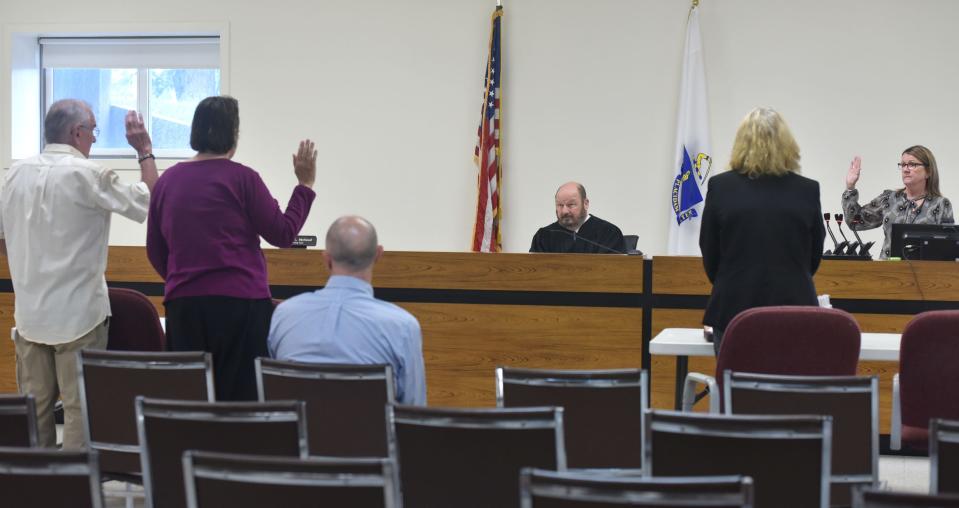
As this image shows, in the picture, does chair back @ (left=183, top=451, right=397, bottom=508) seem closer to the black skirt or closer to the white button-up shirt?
the black skirt

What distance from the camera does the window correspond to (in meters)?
7.83

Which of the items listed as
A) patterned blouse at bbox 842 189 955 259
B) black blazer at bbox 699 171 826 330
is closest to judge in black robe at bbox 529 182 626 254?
patterned blouse at bbox 842 189 955 259

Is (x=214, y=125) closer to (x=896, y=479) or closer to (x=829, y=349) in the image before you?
(x=829, y=349)

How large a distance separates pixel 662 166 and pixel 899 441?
4.04m

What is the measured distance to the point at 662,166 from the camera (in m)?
7.25

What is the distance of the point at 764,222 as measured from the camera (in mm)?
3561

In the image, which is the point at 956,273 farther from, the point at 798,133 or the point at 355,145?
the point at 355,145

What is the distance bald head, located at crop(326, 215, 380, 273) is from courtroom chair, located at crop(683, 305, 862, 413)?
114 centimetres

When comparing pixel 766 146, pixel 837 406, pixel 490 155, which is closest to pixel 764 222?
pixel 766 146

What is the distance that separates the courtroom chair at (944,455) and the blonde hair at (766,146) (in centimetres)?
175

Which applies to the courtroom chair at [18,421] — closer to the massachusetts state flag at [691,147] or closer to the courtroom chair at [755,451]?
the courtroom chair at [755,451]

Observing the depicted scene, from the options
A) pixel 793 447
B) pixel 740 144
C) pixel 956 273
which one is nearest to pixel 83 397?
pixel 793 447

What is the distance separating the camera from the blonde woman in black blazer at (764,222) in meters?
3.57

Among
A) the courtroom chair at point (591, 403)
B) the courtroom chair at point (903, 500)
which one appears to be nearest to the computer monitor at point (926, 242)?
the courtroom chair at point (591, 403)
